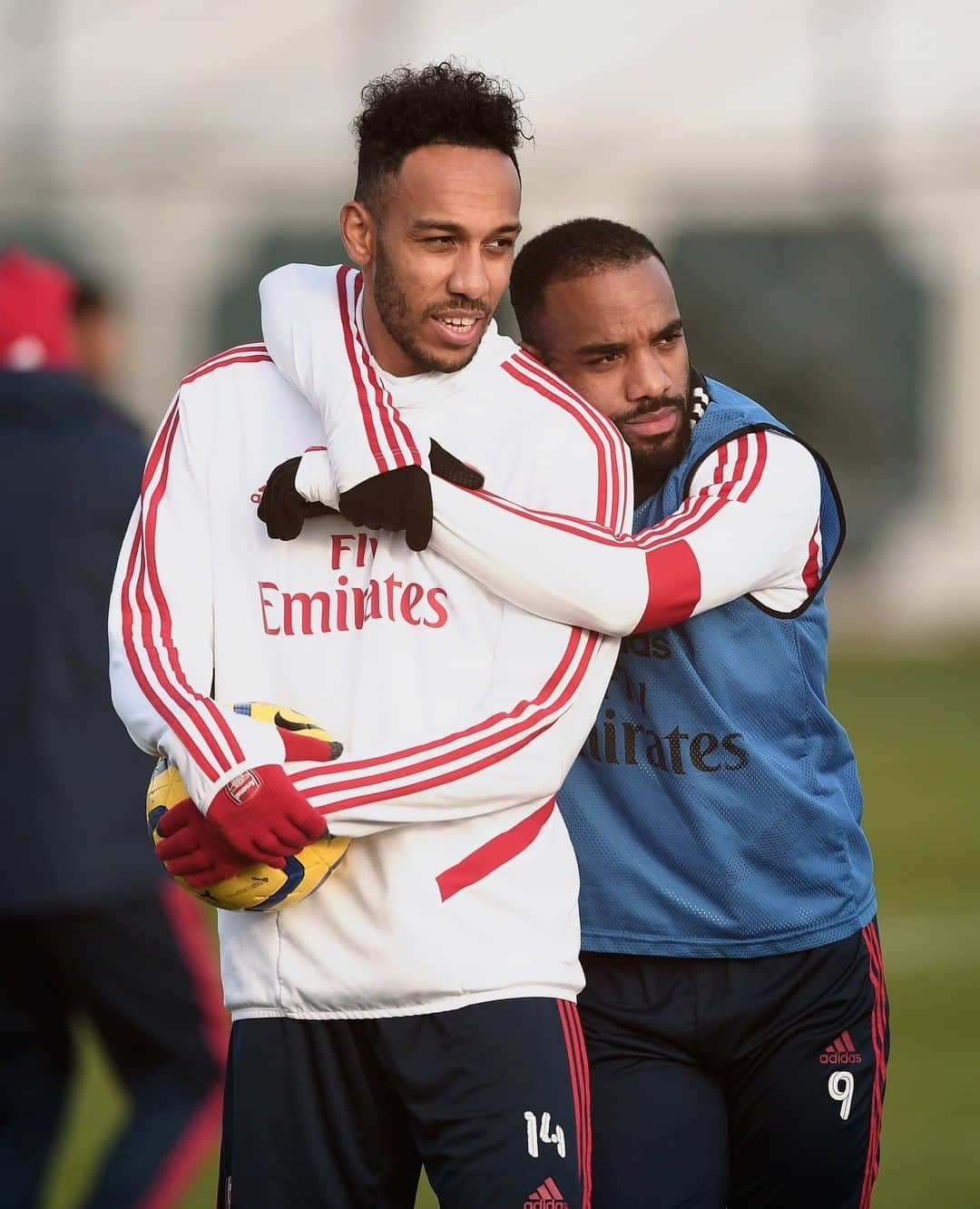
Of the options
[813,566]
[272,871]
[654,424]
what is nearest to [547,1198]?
[272,871]

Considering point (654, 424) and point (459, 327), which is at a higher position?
point (459, 327)

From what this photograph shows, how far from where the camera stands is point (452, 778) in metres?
2.87

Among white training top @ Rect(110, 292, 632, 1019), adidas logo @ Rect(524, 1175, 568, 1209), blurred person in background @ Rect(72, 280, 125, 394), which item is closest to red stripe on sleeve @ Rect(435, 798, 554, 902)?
white training top @ Rect(110, 292, 632, 1019)

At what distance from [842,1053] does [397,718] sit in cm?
107

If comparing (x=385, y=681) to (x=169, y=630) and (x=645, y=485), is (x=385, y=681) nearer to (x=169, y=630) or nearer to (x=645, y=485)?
(x=169, y=630)

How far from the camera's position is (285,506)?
2977mm

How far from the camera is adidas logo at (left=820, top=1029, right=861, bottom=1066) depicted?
342 centimetres

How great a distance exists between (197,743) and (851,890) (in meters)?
1.26

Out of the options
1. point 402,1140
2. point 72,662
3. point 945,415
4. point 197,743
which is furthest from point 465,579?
point 945,415

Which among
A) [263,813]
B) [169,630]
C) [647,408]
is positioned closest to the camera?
[263,813]

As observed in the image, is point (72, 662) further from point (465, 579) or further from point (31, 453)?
point (465, 579)

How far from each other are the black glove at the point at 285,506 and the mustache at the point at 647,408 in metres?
0.62

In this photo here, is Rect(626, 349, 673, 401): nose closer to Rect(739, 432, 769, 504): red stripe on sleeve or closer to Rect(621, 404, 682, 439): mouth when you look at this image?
Rect(621, 404, 682, 439): mouth

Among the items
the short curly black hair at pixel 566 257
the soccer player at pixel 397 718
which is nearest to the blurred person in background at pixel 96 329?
the short curly black hair at pixel 566 257
